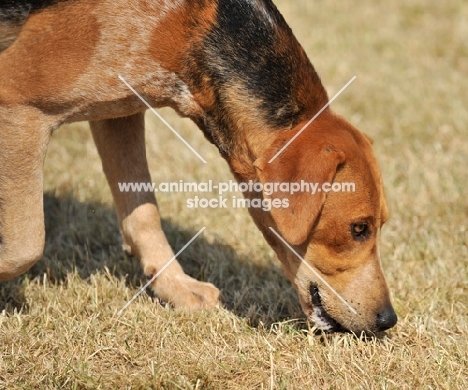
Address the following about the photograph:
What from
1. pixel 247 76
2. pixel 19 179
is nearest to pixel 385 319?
pixel 247 76

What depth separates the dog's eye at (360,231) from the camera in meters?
4.46

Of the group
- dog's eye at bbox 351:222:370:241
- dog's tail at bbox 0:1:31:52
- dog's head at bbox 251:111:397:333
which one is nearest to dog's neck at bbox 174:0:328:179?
dog's head at bbox 251:111:397:333

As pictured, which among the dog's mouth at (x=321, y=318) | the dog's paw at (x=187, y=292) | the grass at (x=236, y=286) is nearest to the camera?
the grass at (x=236, y=286)

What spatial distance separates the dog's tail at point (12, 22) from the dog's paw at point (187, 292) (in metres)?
1.83

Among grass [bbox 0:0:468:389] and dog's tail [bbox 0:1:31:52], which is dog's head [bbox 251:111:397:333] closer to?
grass [bbox 0:0:468:389]

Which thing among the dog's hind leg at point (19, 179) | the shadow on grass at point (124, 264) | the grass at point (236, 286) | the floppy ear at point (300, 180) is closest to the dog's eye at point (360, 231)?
the floppy ear at point (300, 180)

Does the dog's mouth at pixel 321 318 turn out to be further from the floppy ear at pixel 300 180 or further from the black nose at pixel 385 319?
the floppy ear at pixel 300 180

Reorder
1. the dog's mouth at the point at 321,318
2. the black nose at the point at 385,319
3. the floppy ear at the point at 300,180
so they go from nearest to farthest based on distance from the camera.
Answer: the floppy ear at the point at 300,180 → the black nose at the point at 385,319 → the dog's mouth at the point at 321,318

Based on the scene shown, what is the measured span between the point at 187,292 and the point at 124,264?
74 cm

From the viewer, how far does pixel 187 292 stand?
5.30m

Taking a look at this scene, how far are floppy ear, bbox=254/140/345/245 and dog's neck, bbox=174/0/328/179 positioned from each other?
399 mm

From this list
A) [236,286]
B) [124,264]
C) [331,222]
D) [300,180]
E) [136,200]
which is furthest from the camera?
[124,264]

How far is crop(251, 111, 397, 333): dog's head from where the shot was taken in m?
4.17

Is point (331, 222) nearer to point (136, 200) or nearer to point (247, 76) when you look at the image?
point (247, 76)
